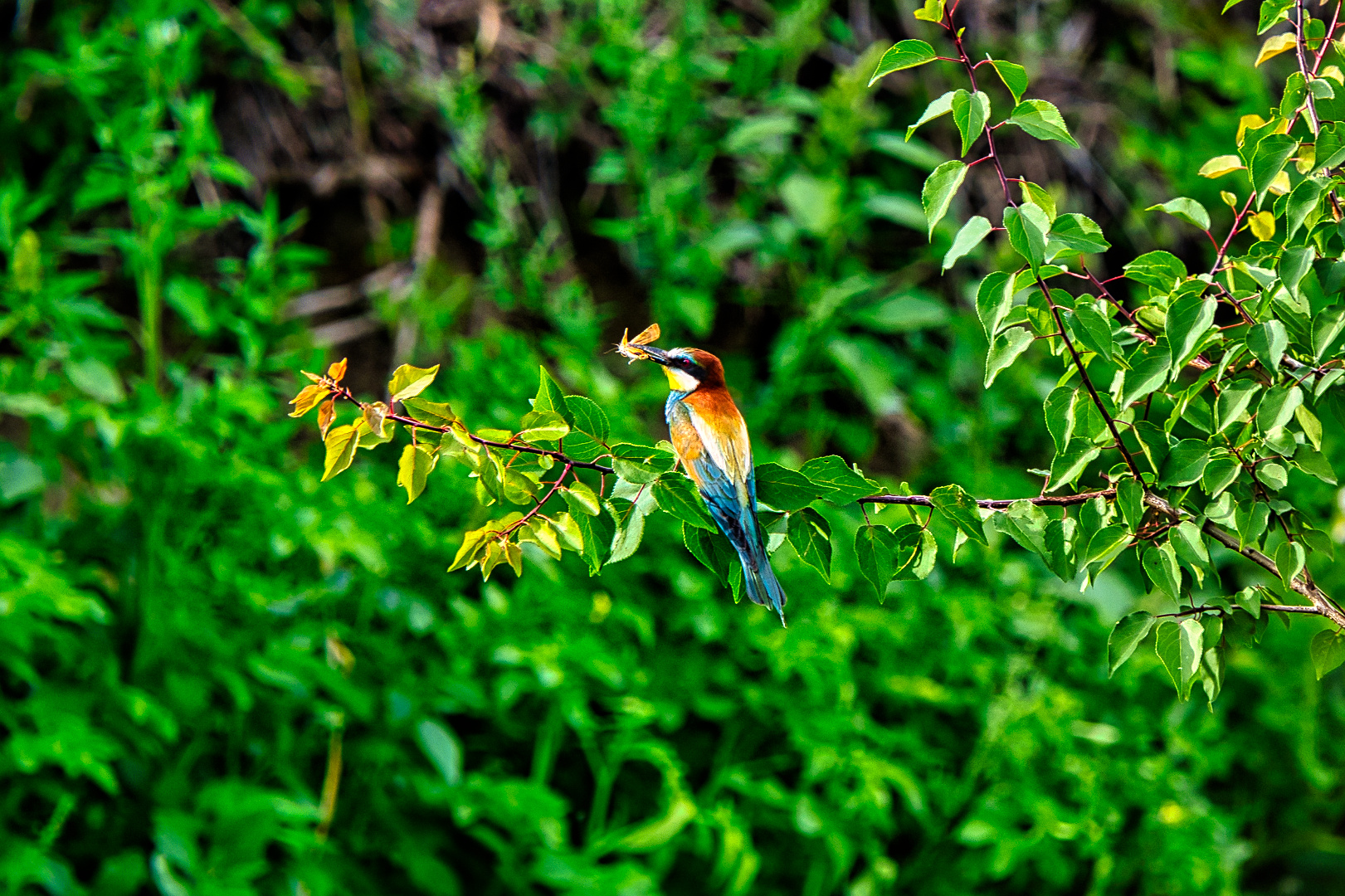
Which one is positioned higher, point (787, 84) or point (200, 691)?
point (787, 84)

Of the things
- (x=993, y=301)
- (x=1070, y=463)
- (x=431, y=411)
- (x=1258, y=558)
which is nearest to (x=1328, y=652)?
(x=1258, y=558)

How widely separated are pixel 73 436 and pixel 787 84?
1.45 m

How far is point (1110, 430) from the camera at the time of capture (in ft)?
1.97

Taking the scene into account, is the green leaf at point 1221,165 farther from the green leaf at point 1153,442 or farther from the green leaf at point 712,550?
the green leaf at point 712,550

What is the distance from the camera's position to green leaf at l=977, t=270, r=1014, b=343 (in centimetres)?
58

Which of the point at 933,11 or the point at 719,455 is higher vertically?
the point at 933,11

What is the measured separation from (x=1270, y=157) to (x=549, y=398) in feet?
1.33

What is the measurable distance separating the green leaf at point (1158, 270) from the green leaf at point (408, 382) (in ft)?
1.30

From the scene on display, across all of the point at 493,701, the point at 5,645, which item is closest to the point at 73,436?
the point at 5,645

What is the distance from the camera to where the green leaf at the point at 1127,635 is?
65cm

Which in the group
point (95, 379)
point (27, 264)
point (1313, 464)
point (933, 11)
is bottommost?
point (95, 379)

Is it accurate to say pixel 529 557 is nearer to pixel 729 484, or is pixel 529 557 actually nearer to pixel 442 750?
pixel 442 750

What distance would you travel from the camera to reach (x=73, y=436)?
145 centimetres

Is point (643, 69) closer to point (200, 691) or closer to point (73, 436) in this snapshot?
point (73, 436)
